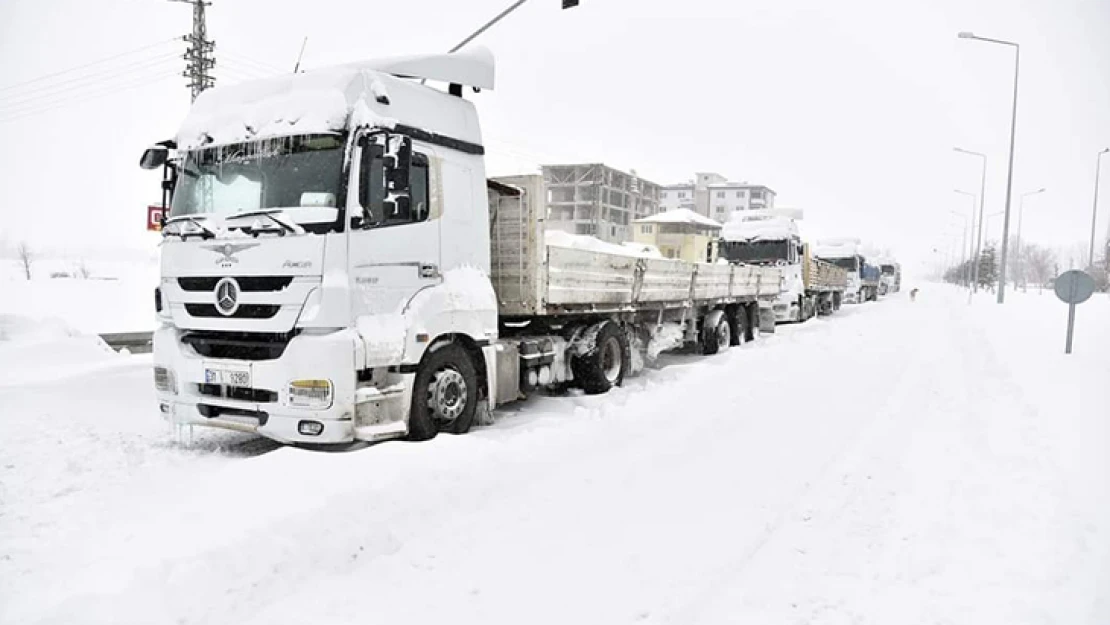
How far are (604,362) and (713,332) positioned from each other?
474 centimetres

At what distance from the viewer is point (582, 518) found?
4.46 metres

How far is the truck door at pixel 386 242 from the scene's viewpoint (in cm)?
557

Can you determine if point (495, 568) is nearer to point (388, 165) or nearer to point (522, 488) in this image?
point (522, 488)

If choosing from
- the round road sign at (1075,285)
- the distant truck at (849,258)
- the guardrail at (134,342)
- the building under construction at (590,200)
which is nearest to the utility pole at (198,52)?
the guardrail at (134,342)

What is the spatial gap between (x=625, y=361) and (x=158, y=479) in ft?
20.2

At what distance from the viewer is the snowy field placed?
3.32 m

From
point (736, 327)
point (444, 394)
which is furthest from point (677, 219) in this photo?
point (444, 394)

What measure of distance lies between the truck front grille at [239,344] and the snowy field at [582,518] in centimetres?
91

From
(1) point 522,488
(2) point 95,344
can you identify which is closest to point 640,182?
(2) point 95,344

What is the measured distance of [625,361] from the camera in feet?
32.4

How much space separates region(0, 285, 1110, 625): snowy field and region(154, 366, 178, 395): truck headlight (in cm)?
60

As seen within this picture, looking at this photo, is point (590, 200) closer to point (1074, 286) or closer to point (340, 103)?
point (1074, 286)

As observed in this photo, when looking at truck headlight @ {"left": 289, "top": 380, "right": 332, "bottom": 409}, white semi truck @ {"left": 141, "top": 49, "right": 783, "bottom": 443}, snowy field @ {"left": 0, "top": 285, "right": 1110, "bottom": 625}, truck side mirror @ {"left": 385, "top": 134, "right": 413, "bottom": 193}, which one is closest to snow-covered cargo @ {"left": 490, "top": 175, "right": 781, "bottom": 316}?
white semi truck @ {"left": 141, "top": 49, "right": 783, "bottom": 443}

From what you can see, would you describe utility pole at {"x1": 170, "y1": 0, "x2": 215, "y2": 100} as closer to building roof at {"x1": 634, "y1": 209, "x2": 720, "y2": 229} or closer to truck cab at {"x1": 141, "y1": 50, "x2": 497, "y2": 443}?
truck cab at {"x1": 141, "y1": 50, "x2": 497, "y2": 443}
